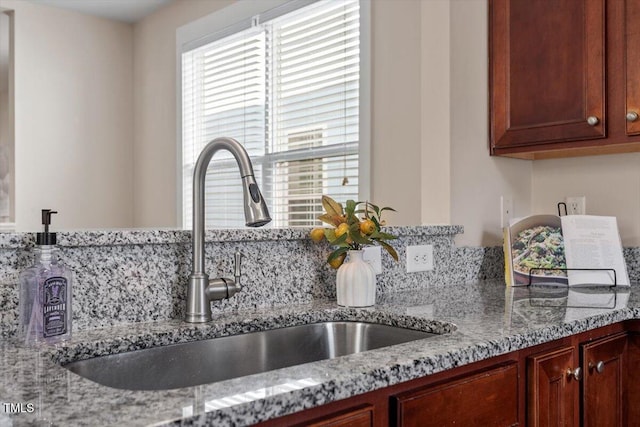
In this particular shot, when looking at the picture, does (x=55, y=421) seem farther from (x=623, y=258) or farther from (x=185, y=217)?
(x=185, y=217)

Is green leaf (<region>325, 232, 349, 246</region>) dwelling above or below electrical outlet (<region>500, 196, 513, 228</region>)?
below

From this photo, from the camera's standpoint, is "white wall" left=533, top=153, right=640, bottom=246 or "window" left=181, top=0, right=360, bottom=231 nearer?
"white wall" left=533, top=153, right=640, bottom=246

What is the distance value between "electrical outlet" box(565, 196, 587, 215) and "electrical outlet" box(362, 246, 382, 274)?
0.93 meters

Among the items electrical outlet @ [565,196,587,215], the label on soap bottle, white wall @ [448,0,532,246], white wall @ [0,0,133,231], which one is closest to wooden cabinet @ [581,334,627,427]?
white wall @ [448,0,532,246]

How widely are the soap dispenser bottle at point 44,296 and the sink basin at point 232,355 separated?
0.08 metres

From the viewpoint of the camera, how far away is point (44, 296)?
107cm

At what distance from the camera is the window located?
107 inches

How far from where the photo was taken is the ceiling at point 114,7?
157 inches

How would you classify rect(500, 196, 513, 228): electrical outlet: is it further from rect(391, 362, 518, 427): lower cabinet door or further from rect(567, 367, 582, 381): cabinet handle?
rect(391, 362, 518, 427): lower cabinet door

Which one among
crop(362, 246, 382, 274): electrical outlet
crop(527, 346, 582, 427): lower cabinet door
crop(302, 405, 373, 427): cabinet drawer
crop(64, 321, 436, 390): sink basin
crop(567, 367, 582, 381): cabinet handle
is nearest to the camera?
crop(302, 405, 373, 427): cabinet drawer

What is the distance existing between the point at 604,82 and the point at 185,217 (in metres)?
2.63

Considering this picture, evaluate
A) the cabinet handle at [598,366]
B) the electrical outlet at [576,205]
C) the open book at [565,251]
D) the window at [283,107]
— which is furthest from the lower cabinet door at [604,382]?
the window at [283,107]

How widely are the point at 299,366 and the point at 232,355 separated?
1.33 ft

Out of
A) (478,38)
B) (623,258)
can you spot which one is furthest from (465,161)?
(623,258)
